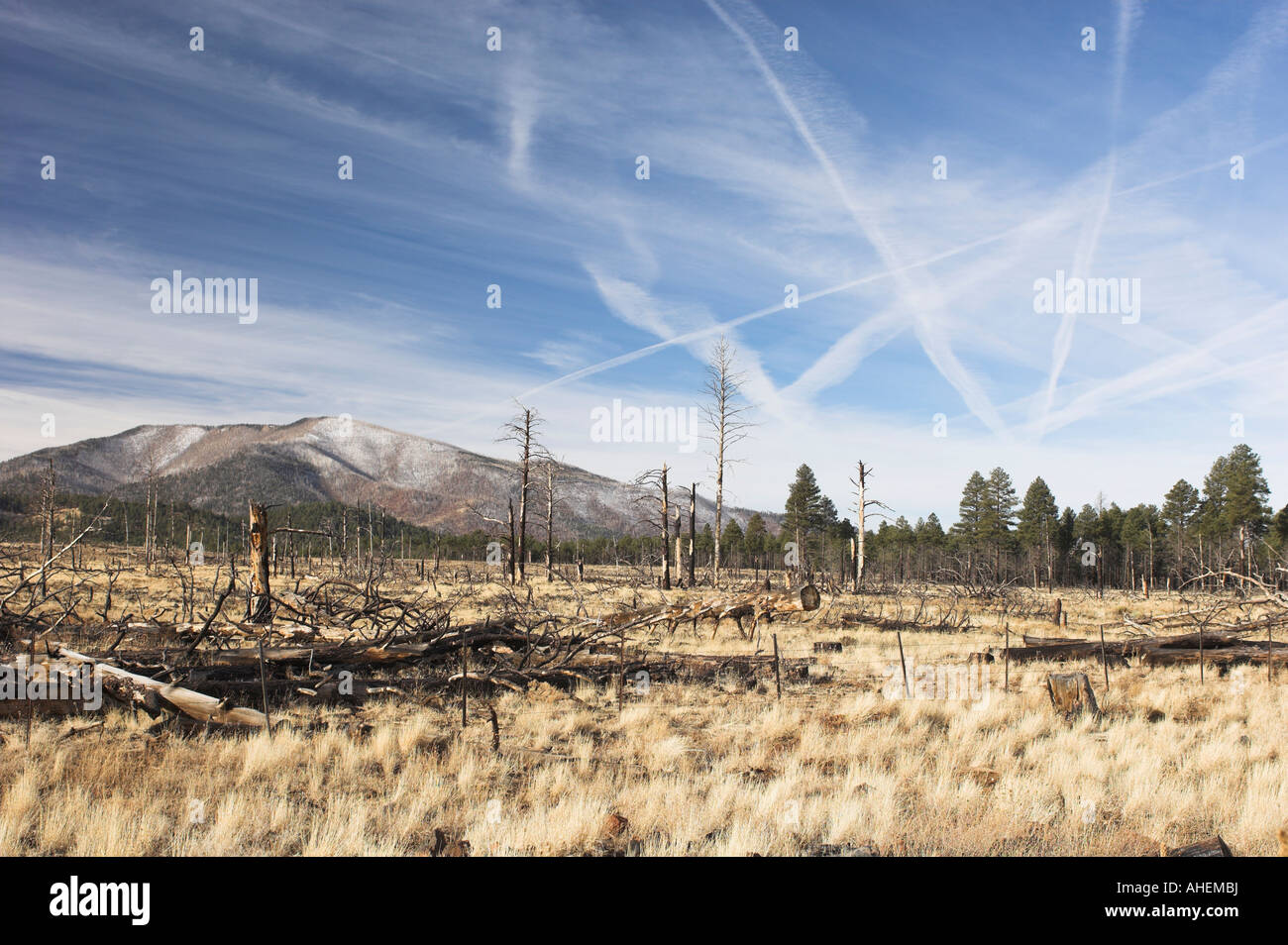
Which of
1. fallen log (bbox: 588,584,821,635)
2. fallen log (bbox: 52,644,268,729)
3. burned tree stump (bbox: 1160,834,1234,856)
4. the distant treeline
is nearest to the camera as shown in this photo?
burned tree stump (bbox: 1160,834,1234,856)

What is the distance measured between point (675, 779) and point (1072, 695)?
7231 mm

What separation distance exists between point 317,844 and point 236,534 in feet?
387

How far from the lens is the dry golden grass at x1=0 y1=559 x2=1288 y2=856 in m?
5.93

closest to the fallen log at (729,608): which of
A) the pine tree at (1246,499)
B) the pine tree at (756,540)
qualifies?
the pine tree at (1246,499)

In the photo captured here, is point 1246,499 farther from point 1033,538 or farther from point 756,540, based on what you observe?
point 756,540

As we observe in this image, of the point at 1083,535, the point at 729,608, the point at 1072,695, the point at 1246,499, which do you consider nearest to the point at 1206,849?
the point at 1072,695

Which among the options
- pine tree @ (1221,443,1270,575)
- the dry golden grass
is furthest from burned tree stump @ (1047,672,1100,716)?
pine tree @ (1221,443,1270,575)

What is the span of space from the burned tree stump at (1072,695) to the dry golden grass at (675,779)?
380mm

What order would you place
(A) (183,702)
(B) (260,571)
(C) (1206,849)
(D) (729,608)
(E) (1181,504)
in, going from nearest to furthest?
(C) (1206,849) < (A) (183,702) < (B) (260,571) < (D) (729,608) < (E) (1181,504)

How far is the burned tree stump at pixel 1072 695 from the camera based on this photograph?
11.1 metres

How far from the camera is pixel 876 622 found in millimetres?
23562

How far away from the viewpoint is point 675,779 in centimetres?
771

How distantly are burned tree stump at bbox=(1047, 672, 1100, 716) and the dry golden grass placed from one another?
380mm

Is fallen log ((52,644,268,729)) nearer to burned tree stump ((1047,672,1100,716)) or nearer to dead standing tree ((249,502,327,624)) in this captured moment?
dead standing tree ((249,502,327,624))
